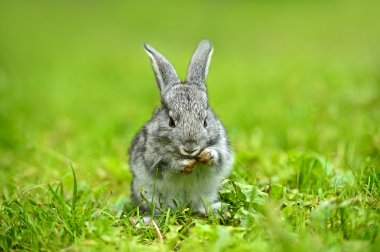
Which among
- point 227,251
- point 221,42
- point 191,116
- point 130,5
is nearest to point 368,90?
point 191,116

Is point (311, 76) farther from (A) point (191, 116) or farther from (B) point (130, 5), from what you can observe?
(B) point (130, 5)

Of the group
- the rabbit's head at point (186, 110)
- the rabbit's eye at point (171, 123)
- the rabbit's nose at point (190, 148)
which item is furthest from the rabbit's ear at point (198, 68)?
the rabbit's nose at point (190, 148)

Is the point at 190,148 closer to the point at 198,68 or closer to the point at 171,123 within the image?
the point at 171,123

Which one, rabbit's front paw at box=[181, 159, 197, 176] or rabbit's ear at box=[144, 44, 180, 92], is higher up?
rabbit's ear at box=[144, 44, 180, 92]

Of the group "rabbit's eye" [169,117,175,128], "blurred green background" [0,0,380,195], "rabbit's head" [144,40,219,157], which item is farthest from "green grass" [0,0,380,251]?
"rabbit's eye" [169,117,175,128]

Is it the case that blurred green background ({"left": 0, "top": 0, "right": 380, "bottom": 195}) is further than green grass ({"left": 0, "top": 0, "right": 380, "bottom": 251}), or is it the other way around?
blurred green background ({"left": 0, "top": 0, "right": 380, "bottom": 195})

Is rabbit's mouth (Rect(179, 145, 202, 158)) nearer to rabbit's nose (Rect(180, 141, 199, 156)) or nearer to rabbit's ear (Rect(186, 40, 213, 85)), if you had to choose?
rabbit's nose (Rect(180, 141, 199, 156))

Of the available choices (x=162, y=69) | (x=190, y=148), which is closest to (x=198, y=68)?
(x=162, y=69)
